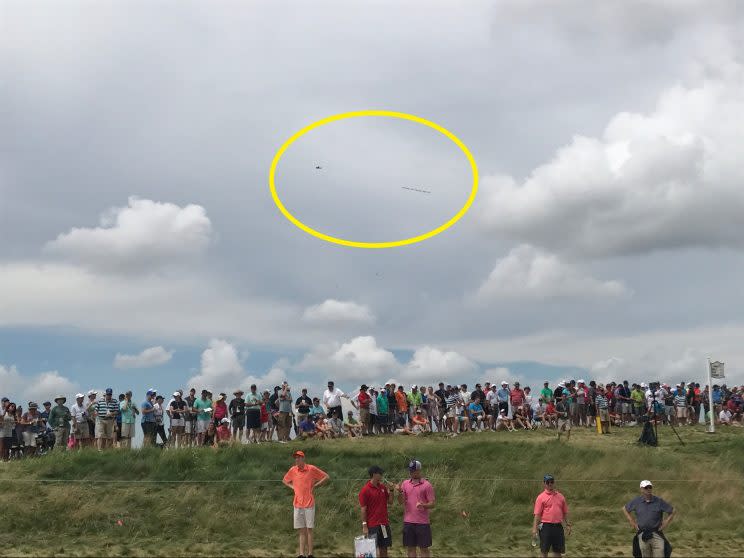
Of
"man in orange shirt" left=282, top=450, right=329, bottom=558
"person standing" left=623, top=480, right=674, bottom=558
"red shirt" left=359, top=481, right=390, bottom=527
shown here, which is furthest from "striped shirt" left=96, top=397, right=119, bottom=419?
"person standing" left=623, top=480, right=674, bottom=558

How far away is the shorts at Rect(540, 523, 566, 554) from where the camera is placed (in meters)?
16.9

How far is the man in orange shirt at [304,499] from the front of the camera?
17.4 m

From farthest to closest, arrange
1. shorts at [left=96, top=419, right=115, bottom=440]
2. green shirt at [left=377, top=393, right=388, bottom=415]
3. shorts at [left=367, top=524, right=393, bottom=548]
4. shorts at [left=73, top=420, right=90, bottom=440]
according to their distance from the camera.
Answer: green shirt at [left=377, top=393, right=388, bottom=415]
shorts at [left=73, top=420, right=90, bottom=440]
shorts at [left=96, top=419, right=115, bottom=440]
shorts at [left=367, top=524, right=393, bottom=548]

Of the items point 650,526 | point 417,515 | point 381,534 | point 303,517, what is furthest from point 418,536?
point 650,526

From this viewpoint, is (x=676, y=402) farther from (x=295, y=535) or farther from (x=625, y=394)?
(x=295, y=535)

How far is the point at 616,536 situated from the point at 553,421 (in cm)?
1245

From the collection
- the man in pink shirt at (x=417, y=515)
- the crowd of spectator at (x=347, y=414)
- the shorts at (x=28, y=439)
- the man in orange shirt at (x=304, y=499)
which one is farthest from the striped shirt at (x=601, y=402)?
the shorts at (x=28, y=439)

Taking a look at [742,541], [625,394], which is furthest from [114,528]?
[625,394]

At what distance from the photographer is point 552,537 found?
16938 millimetres

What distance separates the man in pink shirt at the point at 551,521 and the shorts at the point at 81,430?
625 inches

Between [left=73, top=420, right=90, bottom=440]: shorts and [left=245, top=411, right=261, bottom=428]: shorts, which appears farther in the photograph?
[left=245, top=411, right=261, bottom=428]: shorts

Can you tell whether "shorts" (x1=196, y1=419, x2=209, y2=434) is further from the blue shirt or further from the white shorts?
the white shorts

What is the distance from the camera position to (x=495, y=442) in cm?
2955

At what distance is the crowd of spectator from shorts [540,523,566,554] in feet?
44.8
